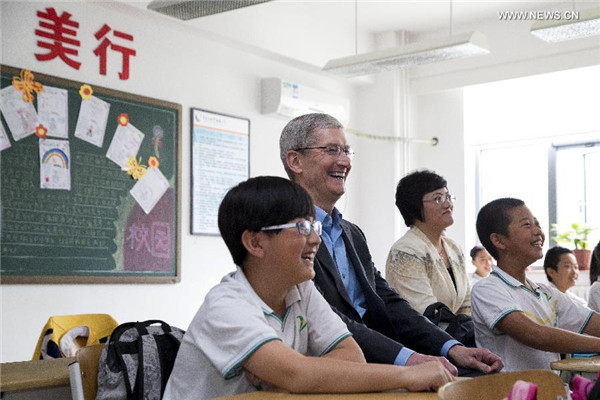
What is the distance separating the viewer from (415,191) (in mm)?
3527

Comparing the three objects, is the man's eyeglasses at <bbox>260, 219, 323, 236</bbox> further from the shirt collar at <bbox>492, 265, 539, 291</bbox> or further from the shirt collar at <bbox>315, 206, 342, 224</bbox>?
the shirt collar at <bbox>492, 265, 539, 291</bbox>

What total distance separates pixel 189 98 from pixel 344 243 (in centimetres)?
313

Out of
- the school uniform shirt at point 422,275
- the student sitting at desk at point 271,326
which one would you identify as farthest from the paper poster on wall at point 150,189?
the student sitting at desk at point 271,326

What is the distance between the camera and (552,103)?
7027 millimetres

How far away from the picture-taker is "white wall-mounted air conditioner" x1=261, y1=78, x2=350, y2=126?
234 inches

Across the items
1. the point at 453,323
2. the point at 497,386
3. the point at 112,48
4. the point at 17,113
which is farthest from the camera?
the point at 112,48

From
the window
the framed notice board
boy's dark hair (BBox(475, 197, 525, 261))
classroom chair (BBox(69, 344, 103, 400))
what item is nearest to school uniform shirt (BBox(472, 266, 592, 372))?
boy's dark hair (BBox(475, 197, 525, 261))

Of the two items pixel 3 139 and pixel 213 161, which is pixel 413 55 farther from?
pixel 3 139

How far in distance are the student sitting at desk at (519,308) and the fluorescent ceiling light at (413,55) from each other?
2424 mm

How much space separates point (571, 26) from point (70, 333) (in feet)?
10.9

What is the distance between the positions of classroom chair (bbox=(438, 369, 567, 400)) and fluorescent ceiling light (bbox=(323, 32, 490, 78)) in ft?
12.8

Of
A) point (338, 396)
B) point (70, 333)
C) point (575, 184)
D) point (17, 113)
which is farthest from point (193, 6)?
point (575, 184)

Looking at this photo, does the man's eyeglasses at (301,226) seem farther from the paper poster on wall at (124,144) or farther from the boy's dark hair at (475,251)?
the boy's dark hair at (475,251)

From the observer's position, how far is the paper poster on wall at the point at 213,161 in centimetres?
546
